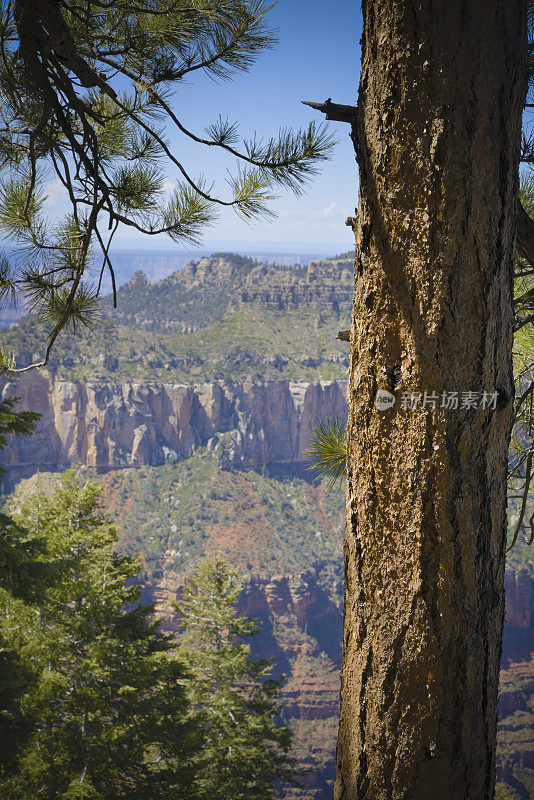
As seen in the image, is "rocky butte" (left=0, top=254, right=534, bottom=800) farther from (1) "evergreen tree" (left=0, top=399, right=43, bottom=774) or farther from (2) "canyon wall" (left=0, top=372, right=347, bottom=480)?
(1) "evergreen tree" (left=0, top=399, right=43, bottom=774)

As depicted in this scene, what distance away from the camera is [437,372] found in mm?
841

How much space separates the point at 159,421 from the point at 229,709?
1760 inches

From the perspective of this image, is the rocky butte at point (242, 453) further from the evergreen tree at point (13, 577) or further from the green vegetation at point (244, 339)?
the evergreen tree at point (13, 577)

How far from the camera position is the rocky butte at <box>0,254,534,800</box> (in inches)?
1775

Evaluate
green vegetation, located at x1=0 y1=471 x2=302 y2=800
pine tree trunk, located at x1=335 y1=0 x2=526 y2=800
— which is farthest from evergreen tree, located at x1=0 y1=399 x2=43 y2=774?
pine tree trunk, located at x1=335 y1=0 x2=526 y2=800

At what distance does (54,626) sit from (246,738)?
4.13 m

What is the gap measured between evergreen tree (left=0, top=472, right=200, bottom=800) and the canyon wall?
40.6 metres

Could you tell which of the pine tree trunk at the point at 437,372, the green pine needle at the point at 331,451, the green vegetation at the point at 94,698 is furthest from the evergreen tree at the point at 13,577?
the pine tree trunk at the point at 437,372

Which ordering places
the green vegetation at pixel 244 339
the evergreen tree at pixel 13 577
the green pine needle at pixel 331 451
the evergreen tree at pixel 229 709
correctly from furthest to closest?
the green vegetation at pixel 244 339 < the evergreen tree at pixel 229 709 < the evergreen tree at pixel 13 577 < the green pine needle at pixel 331 451

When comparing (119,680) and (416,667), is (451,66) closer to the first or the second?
(416,667)

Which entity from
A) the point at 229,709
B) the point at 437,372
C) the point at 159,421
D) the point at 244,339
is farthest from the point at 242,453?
the point at 437,372

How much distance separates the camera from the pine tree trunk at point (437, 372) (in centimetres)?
82

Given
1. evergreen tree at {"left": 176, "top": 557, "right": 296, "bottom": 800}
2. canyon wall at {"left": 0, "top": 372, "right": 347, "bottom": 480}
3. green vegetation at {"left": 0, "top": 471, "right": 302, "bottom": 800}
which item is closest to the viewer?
green vegetation at {"left": 0, "top": 471, "right": 302, "bottom": 800}

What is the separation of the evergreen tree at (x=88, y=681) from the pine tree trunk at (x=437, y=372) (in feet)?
19.2
